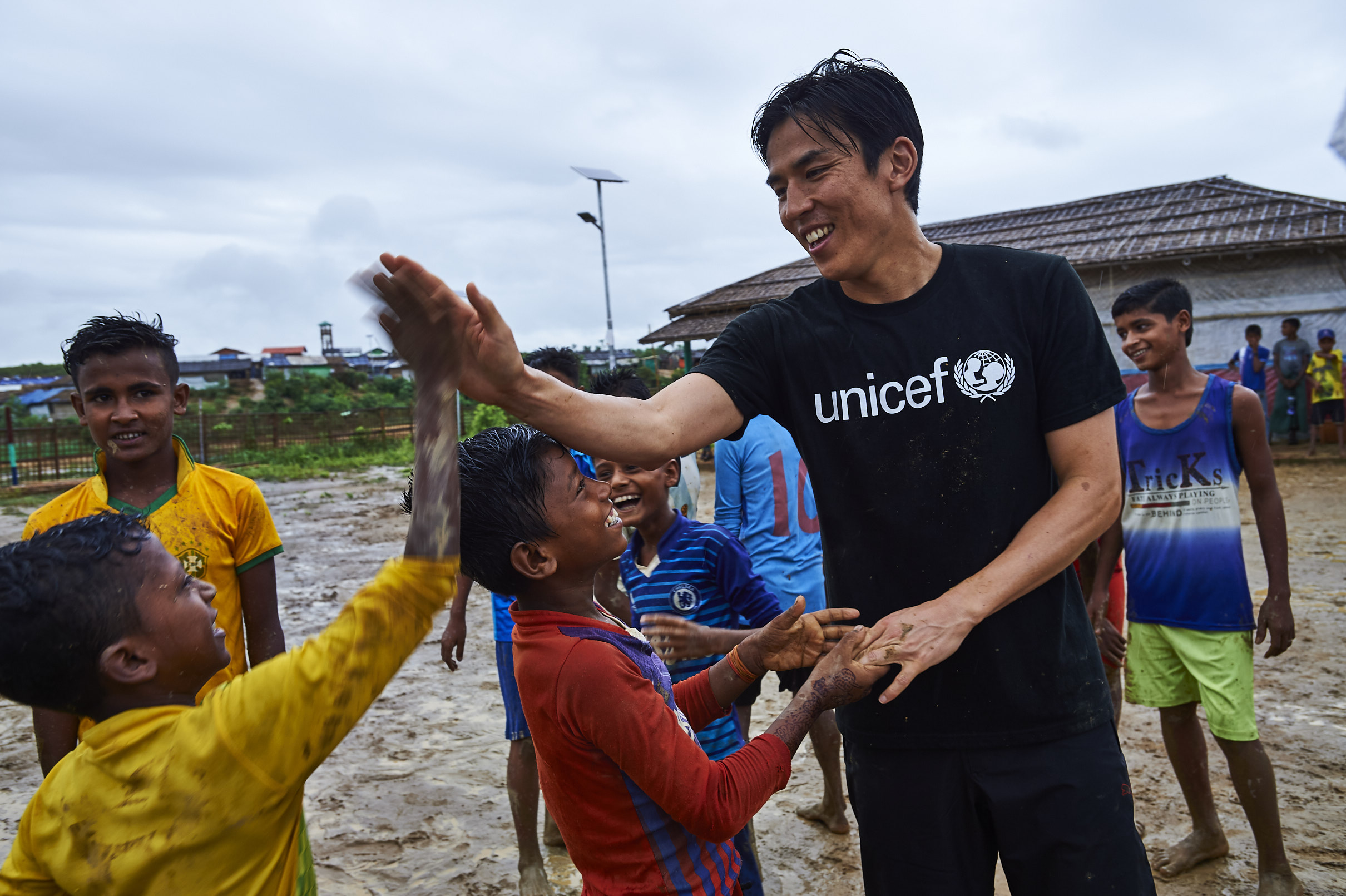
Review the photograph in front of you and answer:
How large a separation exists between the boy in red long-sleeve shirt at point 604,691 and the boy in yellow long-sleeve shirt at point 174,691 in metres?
0.34

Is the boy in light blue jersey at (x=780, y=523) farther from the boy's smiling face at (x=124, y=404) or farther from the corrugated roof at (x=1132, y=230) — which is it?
the corrugated roof at (x=1132, y=230)

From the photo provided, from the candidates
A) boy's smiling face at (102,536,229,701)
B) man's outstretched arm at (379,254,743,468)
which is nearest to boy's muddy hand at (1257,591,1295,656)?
man's outstretched arm at (379,254,743,468)

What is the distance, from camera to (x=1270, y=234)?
12898 mm

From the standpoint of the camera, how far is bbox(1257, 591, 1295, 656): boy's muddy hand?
10.2ft

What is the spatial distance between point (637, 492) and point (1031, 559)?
1.44 m

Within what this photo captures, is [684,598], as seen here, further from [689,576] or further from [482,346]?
[482,346]

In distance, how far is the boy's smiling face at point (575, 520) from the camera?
1760mm

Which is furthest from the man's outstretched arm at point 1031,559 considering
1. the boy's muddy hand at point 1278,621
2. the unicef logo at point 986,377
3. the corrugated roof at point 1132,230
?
the corrugated roof at point 1132,230

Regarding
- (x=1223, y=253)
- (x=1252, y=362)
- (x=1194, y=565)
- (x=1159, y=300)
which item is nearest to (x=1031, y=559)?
(x=1194, y=565)

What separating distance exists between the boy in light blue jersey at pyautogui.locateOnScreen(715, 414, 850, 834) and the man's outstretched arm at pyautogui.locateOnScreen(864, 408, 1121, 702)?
195 cm

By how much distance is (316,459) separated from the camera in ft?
81.1

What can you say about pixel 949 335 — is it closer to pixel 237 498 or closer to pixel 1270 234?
pixel 237 498

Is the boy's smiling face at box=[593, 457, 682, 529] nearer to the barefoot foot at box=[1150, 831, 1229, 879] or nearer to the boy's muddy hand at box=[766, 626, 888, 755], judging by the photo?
→ the boy's muddy hand at box=[766, 626, 888, 755]

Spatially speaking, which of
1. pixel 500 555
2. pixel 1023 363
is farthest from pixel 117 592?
pixel 1023 363
